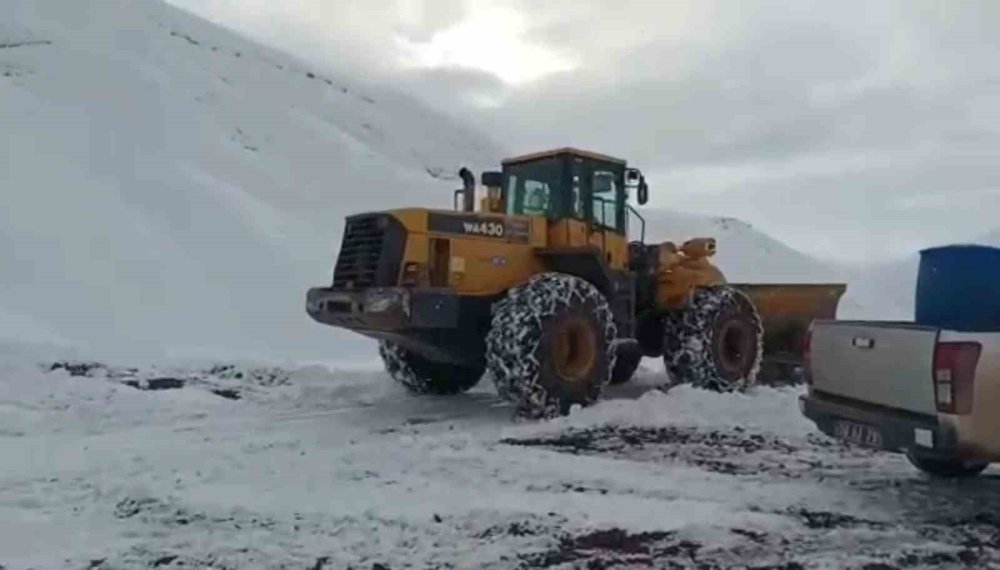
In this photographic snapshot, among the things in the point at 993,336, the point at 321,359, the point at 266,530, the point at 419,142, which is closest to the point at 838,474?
the point at 993,336

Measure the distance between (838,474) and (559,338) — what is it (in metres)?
3.17

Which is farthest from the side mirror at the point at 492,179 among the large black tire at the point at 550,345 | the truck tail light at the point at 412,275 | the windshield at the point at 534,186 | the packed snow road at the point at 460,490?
the packed snow road at the point at 460,490

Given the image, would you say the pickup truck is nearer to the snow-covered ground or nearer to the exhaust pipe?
Result: the snow-covered ground

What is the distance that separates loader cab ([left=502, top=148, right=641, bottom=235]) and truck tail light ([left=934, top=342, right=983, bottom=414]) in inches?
221

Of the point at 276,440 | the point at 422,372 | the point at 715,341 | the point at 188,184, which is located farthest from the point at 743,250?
the point at 276,440

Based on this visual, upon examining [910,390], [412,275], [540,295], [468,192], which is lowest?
[910,390]

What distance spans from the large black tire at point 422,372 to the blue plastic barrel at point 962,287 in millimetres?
5721

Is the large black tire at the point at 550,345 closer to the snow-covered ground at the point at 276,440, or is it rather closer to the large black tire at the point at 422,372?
the snow-covered ground at the point at 276,440

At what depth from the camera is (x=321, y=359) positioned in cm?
1642

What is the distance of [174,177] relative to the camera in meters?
23.1

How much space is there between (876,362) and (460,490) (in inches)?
107

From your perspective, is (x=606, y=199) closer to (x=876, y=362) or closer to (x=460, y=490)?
(x=876, y=362)

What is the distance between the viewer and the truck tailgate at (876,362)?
598 cm

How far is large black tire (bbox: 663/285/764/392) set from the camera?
11.6 metres
